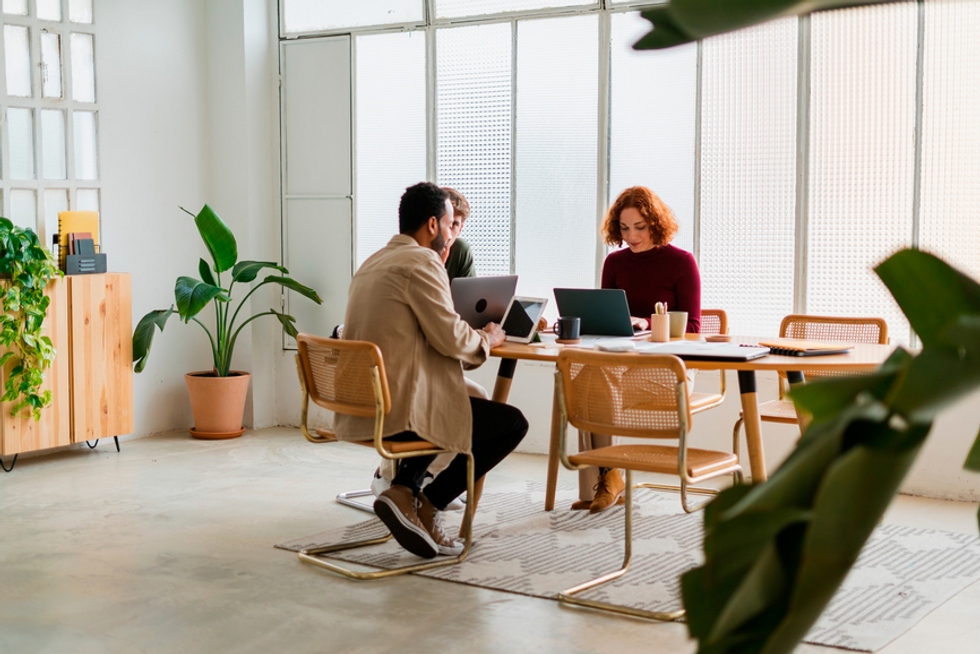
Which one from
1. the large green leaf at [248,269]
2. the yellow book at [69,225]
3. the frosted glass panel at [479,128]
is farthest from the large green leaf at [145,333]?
the frosted glass panel at [479,128]

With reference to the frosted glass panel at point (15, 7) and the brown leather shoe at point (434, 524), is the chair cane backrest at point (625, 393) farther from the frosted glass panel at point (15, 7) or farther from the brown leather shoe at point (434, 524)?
the frosted glass panel at point (15, 7)

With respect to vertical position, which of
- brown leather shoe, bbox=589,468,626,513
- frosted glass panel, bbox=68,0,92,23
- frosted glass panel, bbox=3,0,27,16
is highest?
frosted glass panel, bbox=68,0,92,23

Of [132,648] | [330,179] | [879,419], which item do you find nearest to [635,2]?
[330,179]

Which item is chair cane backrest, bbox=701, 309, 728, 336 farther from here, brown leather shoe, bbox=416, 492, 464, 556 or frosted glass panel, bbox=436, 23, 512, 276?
brown leather shoe, bbox=416, 492, 464, 556

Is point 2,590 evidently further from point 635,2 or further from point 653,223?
point 635,2

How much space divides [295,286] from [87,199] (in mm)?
1294

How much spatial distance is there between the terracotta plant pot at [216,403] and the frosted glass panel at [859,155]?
3.40 meters

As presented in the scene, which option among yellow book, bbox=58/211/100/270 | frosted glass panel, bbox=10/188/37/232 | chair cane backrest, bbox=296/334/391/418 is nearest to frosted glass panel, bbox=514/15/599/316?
chair cane backrest, bbox=296/334/391/418

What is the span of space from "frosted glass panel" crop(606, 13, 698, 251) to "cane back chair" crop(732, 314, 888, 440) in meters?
1.08

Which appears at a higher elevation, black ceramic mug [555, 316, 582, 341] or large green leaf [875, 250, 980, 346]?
large green leaf [875, 250, 980, 346]

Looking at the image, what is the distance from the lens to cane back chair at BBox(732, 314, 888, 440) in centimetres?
421

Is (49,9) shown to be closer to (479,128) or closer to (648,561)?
(479,128)

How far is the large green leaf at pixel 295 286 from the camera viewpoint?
6.11 meters

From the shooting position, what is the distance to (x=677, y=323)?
409 centimetres
